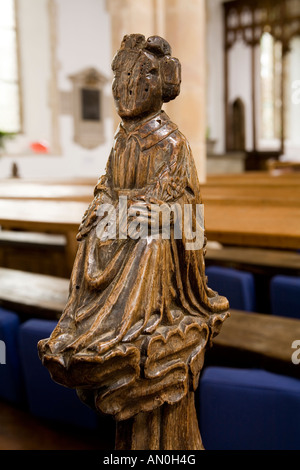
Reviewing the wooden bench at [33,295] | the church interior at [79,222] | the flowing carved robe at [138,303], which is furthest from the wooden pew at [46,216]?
the flowing carved robe at [138,303]

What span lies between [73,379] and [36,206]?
255 cm

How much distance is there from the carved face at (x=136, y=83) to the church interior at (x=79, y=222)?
89cm

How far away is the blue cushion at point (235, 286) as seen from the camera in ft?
8.43

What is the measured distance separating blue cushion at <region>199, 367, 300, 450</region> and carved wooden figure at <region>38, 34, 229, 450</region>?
19.2 inches

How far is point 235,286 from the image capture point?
8.48 ft

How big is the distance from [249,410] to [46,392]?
0.88 m

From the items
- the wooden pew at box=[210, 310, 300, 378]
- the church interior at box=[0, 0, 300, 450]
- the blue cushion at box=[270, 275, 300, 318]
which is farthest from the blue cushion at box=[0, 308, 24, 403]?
the blue cushion at box=[270, 275, 300, 318]

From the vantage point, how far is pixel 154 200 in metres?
0.85

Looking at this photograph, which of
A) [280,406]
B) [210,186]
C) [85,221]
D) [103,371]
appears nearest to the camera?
[103,371]

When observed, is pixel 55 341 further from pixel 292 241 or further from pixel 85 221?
pixel 292 241

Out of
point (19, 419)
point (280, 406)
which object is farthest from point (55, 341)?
point (19, 419)

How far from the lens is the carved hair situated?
0.88 metres

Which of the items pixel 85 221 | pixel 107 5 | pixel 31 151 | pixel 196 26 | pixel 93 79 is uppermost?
pixel 107 5

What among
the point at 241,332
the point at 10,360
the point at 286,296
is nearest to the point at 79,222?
the point at 10,360
